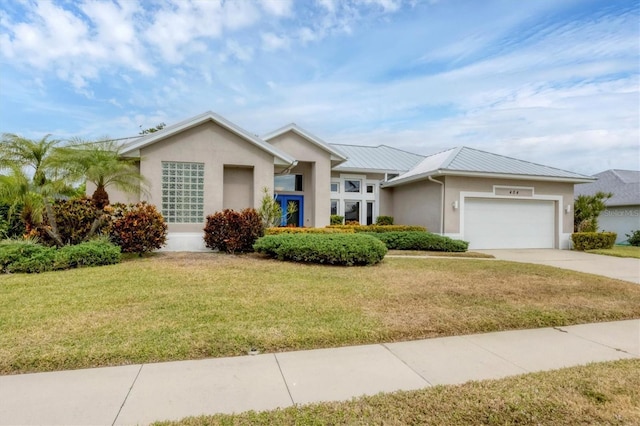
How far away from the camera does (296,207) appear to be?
1925cm

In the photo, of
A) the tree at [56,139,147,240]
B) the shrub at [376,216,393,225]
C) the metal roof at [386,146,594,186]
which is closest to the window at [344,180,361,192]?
the shrub at [376,216,393,225]

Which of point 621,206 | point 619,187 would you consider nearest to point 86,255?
point 621,206

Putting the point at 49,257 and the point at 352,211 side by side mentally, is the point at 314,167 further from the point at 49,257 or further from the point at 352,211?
the point at 49,257

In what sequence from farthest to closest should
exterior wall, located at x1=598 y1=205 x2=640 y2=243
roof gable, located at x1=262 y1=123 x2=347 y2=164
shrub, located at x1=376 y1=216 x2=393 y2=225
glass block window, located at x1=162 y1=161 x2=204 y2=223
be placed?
exterior wall, located at x1=598 y1=205 x2=640 y2=243
shrub, located at x1=376 y1=216 x2=393 y2=225
roof gable, located at x1=262 y1=123 x2=347 y2=164
glass block window, located at x1=162 y1=161 x2=204 y2=223

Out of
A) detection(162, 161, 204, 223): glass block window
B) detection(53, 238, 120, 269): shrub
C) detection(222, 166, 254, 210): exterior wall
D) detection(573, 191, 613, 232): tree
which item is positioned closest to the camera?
detection(53, 238, 120, 269): shrub

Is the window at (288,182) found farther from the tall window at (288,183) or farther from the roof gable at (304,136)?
the roof gable at (304,136)

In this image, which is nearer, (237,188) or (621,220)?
(237,188)

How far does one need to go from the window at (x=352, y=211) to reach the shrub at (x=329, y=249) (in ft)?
36.6

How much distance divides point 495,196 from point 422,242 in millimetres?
5463

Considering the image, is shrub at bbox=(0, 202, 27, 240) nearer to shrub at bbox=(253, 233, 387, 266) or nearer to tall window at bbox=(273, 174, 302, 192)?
shrub at bbox=(253, 233, 387, 266)

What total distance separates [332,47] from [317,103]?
5.30 m

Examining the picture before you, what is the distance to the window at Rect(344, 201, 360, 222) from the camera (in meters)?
22.7

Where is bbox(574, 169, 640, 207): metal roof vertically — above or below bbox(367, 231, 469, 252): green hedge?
above

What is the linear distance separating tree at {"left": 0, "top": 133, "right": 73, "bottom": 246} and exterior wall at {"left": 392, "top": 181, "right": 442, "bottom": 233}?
51.8ft
